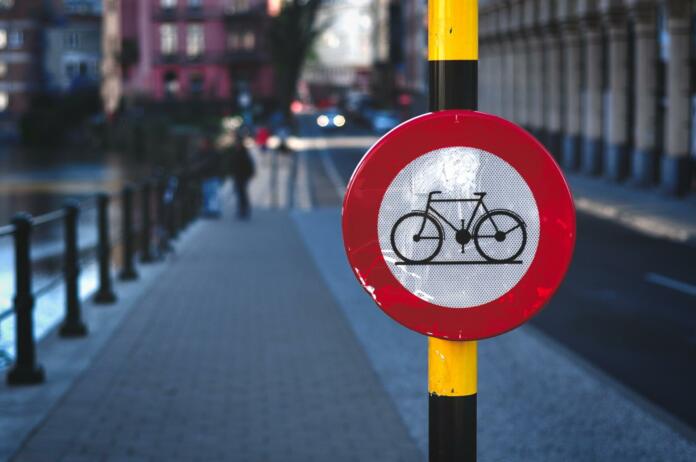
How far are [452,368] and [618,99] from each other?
113ft

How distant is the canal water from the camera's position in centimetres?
1351

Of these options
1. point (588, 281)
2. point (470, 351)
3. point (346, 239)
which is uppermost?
point (346, 239)

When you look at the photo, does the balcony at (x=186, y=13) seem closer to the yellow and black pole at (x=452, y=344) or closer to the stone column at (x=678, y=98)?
the stone column at (x=678, y=98)

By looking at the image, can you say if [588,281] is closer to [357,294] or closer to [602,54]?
[357,294]

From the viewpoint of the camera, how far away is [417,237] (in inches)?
130

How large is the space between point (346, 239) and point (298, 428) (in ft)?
15.0

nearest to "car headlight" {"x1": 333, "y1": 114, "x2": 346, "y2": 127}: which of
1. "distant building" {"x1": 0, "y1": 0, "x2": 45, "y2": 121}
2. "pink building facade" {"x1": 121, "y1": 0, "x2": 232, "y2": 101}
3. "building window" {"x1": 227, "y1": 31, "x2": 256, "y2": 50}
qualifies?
"pink building facade" {"x1": 121, "y1": 0, "x2": 232, "y2": 101}

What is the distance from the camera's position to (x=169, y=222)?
21766 mm

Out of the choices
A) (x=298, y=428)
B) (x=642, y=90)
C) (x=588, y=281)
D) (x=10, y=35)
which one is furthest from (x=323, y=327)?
(x=10, y=35)

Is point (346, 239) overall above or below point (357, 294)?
above

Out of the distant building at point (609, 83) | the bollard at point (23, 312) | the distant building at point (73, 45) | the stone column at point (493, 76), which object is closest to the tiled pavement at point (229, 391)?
the bollard at point (23, 312)

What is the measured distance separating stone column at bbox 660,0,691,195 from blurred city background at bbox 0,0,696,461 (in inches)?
1.9

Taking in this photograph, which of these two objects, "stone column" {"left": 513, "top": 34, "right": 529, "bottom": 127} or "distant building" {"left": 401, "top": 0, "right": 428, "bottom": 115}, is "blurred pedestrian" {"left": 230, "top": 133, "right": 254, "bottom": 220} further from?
"distant building" {"left": 401, "top": 0, "right": 428, "bottom": 115}

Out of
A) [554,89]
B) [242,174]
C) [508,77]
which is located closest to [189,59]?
[508,77]
